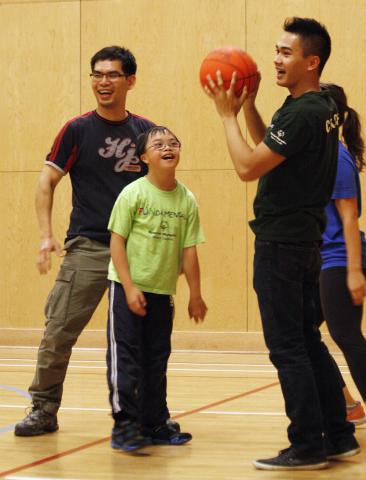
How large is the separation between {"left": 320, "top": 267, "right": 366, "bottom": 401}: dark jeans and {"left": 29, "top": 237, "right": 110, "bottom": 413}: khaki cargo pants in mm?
1012

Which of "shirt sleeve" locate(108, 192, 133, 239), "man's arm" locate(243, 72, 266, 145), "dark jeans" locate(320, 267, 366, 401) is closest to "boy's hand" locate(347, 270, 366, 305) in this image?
"dark jeans" locate(320, 267, 366, 401)

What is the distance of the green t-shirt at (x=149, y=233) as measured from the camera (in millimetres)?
3807

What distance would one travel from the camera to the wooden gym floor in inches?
131

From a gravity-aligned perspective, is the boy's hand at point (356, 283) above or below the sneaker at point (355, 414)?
above

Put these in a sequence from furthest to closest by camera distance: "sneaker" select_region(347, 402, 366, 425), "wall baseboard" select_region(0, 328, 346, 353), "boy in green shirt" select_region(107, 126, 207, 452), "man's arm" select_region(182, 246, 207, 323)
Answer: "wall baseboard" select_region(0, 328, 346, 353) < "sneaker" select_region(347, 402, 366, 425) < "man's arm" select_region(182, 246, 207, 323) < "boy in green shirt" select_region(107, 126, 207, 452)

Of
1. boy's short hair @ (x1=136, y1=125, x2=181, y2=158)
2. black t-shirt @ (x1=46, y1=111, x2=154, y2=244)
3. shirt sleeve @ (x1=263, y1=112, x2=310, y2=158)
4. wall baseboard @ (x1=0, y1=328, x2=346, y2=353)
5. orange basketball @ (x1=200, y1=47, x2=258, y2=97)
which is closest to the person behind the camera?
shirt sleeve @ (x1=263, y1=112, x2=310, y2=158)

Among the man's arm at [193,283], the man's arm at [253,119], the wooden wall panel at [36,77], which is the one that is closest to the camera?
the man's arm at [253,119]

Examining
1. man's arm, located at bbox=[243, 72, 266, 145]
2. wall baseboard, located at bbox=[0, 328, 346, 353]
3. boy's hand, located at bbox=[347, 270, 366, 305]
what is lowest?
Answer: wall baseboard, located at bbox=[0, 328, 346, 353]

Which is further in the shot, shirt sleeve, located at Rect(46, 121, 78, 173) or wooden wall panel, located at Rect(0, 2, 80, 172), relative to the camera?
wooden wall panel, located at Rect(0, 2, 80, 172)

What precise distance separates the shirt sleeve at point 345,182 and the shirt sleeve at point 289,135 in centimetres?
56

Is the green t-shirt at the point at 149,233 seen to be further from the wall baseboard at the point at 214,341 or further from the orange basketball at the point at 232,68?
the wall baseboard at the point at 214,341

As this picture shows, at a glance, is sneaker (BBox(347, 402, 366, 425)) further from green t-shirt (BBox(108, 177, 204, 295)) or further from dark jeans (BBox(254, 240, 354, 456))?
green t-shirt (BBox(108, 177, 204, 295))

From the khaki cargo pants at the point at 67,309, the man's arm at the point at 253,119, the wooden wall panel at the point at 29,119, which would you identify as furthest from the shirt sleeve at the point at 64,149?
the wooden wall panel at the point at 29,119

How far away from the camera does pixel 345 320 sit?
3869mm
